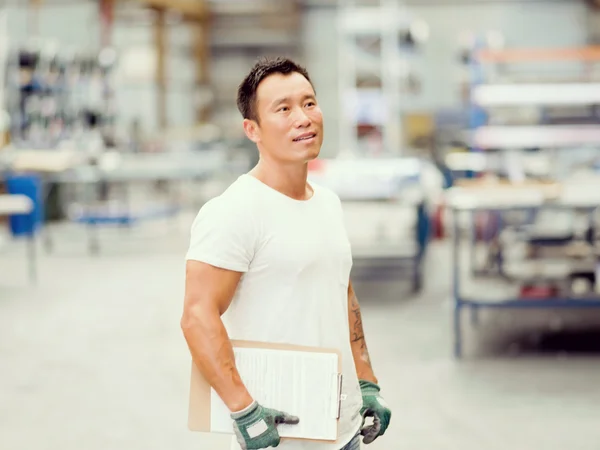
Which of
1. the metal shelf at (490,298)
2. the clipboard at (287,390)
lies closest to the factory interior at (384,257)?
the metal shelf at (490,298)

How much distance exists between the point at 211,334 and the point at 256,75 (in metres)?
0.42

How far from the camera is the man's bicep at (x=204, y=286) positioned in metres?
1.34

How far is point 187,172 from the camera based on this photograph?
912cm

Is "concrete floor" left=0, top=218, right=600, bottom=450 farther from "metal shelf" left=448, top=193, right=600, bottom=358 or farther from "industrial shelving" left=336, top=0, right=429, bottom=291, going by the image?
"industrial shelving" left=336, top=0, right=429, bottom=291

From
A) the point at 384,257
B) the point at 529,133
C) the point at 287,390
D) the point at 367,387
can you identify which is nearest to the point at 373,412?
the point at 367,387

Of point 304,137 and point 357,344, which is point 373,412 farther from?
point 304,137

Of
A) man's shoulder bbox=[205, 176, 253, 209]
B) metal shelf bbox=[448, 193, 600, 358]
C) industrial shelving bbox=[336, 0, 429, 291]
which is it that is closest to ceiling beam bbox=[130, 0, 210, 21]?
industrial shelving bbox=[336, 0, 429, 291]

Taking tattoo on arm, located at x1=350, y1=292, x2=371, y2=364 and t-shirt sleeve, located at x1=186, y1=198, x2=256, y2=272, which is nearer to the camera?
t-shirt sleeve, located at x1=186, y1=198, x2=256, y2=272

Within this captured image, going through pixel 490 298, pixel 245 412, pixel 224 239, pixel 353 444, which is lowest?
pixel 490 298

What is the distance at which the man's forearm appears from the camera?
1321mm

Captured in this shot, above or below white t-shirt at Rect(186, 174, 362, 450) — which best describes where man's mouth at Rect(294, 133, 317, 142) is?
above

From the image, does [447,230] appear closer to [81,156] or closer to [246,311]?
[81,156]

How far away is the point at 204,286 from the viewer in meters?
1.34

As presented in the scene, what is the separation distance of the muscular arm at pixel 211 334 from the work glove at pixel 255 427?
1 centimetres
